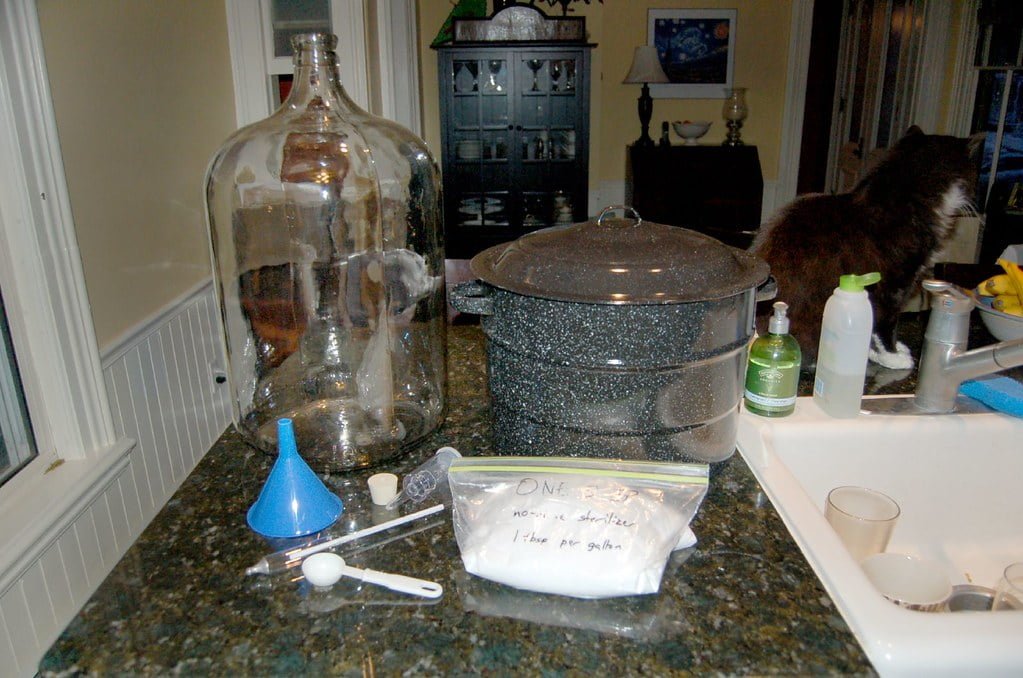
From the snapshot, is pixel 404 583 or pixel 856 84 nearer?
pixel 404 583

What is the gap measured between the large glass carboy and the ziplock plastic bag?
8.4 inches

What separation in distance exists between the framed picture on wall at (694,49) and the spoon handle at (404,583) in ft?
14.1

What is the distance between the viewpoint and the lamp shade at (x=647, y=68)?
160 inches

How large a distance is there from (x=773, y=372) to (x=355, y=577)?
21.3 inches

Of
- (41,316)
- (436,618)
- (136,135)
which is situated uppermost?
(136,135)

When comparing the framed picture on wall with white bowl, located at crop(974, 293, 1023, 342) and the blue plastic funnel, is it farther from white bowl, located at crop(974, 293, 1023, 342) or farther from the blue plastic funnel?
the blue plastic funnel

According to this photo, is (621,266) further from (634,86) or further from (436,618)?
(634,86)

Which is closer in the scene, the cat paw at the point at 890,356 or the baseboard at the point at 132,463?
the baseboard at the point at 132,463

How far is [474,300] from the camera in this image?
0.74 metres

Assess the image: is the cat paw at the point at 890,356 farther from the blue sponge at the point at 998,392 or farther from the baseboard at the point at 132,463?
the baseboard at the point at 132,463

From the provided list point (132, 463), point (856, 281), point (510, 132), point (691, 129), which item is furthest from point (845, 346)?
point (691, 129)

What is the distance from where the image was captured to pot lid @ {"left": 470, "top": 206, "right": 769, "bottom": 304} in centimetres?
68

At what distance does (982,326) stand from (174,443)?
161 cm

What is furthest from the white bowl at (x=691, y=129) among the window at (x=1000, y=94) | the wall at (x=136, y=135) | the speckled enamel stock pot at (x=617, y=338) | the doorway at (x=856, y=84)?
the speckled enamel stock pot at (x=617, y=338)
